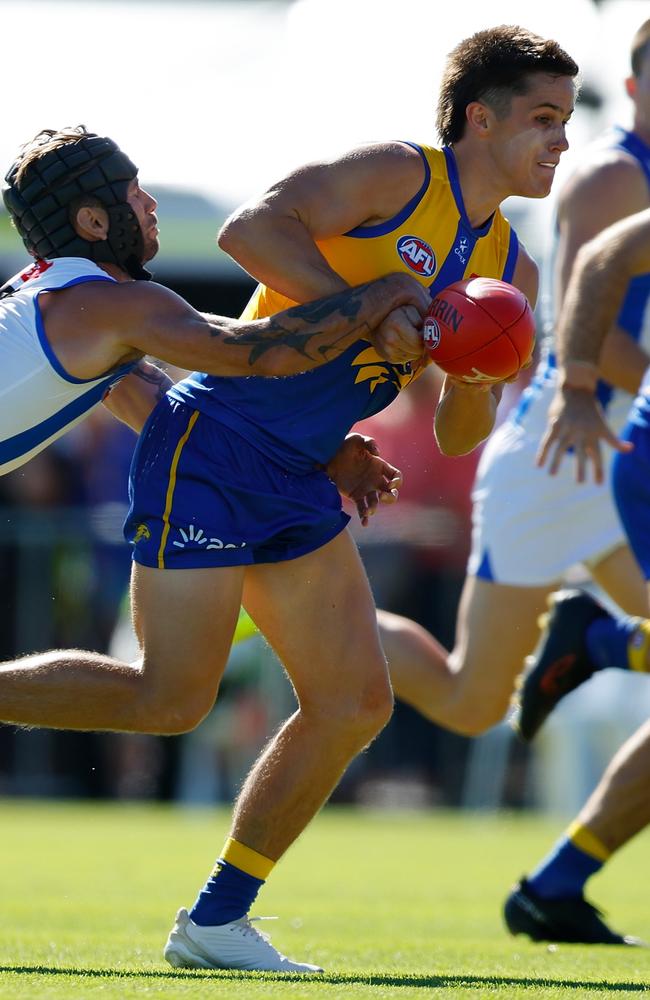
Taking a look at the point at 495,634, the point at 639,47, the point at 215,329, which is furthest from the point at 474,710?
the point at 215,329

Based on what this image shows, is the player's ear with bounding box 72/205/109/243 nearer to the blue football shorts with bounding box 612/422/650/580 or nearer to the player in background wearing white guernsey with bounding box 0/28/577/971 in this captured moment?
the player in background wearing white guernsey with bounding box 0/28/577/971

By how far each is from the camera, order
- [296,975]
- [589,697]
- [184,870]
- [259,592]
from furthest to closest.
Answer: [589,697], [184,870], [259,592], [296,975]

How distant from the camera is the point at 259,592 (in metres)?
5.19

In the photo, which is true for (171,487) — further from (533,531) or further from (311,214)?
(533,531)

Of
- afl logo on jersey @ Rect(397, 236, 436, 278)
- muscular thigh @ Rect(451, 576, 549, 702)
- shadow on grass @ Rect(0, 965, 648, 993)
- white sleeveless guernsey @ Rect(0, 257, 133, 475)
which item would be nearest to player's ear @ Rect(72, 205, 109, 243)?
white sleeveless guernsey @ Rect(0, 257, 133, 475)

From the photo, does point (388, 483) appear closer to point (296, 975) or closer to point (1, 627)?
point (296, 975)

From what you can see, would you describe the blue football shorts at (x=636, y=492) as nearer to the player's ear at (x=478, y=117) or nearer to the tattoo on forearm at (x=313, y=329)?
the player's ear at (x=478, y=117)

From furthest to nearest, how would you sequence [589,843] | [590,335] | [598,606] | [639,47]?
[639,47]
[598,606]
[589,843]
[590,335]

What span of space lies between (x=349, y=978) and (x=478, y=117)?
242 centimetres

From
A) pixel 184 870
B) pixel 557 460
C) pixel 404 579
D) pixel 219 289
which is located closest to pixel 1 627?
pixel 404 579

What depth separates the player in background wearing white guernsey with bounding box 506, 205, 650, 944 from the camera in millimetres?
6004

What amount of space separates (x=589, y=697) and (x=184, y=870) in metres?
4.79

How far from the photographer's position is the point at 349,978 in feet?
15.8

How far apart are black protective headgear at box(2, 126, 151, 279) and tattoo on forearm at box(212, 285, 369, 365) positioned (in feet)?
1.76
